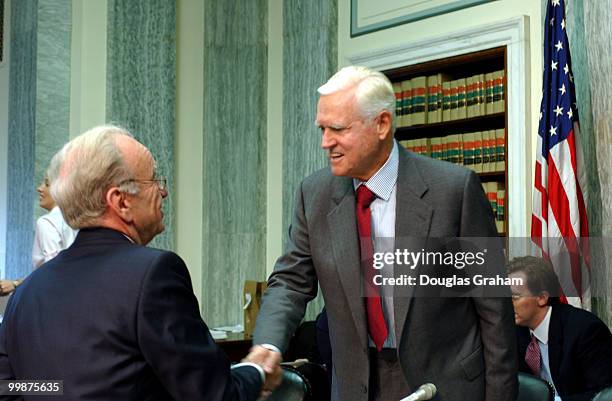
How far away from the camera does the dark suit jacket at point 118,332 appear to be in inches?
75.7

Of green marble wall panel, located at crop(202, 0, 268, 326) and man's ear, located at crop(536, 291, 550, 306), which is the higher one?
green marble wall panel, located at crop(202, 0, 268, 326)

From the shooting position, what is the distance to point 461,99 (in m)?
6.53

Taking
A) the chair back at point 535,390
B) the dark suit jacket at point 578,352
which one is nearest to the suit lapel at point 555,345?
the dark suit jacket at point 578,352

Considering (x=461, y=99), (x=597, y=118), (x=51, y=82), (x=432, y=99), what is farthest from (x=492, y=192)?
(x=51, y=82)

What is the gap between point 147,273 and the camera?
194cm

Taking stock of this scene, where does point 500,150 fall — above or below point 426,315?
above

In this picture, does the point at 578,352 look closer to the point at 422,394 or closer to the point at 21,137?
the point at 422,394

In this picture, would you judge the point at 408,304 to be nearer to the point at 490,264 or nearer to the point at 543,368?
the point at 490,264

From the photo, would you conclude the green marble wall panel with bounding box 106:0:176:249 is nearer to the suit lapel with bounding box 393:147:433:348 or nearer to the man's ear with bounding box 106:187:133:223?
the suit lapel with bounding box 393:147:433:348

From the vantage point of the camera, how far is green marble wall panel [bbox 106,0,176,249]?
7.26m

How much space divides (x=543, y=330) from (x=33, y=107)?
15.0 ft

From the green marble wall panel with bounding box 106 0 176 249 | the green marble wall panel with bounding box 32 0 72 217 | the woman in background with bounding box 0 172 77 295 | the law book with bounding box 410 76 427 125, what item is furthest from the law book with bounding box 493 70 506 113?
the green marble wall panel with bounding box 32 0 72 217

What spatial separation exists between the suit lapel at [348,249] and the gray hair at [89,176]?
2.75 ft

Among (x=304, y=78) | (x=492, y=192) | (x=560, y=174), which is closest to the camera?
(x=560, y=174)
